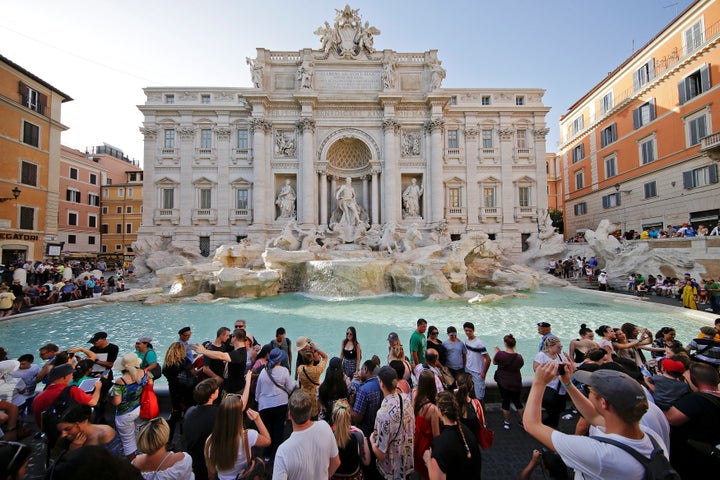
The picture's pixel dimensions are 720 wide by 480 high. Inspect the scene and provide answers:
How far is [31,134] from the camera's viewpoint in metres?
17.5

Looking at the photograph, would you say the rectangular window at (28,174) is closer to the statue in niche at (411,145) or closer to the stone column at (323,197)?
the stone column at (323,197)

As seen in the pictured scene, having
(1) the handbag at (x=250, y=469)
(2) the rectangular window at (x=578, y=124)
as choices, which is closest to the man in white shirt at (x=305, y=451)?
(1) the handbag at (x=250, y=469)

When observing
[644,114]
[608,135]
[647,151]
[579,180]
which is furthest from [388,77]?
[579,180]

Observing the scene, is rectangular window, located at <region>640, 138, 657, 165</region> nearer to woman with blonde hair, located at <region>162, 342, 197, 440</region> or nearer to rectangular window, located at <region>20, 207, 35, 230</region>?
woman with blonde hair, located at <region>162, 342, 197, 440</region>

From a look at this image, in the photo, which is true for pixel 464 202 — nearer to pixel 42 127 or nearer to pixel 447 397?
pixel 447 397

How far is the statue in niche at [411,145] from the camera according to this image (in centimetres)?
2277

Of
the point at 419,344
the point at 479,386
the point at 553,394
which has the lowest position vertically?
the point at 479,386

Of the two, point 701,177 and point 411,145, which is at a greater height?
point 411,145

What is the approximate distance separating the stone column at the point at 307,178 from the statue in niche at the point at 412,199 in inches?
251

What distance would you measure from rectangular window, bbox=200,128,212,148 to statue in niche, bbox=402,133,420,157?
1368cm

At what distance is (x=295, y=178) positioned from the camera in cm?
2264

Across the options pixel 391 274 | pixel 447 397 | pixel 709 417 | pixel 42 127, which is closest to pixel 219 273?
pixel 391 274

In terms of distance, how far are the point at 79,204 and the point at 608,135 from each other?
4338 cm

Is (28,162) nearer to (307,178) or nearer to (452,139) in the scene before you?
(307,178)
